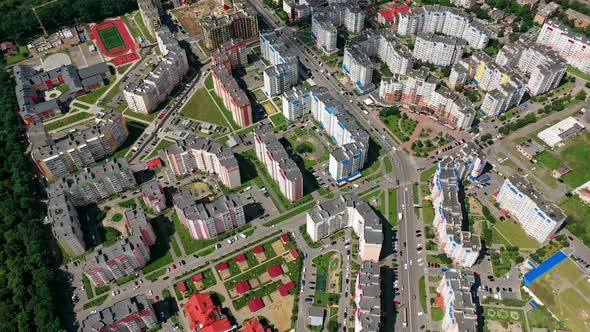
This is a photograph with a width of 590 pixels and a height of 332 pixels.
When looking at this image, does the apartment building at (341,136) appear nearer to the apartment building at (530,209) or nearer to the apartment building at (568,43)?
the apartment building at (530,209)

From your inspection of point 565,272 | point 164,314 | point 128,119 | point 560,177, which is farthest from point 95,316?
point 560,177

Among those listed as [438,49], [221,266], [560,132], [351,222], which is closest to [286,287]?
[221,266]

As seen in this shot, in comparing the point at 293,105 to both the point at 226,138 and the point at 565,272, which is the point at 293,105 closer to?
the point at 226,138

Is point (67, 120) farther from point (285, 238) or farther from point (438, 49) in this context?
point (438, 49)

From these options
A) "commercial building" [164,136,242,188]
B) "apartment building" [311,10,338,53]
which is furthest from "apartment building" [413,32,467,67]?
"commercial building" [164,136,242,188]

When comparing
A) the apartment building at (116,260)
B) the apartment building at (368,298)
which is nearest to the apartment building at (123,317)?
the apartment building at (116,260)

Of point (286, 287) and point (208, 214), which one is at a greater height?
point (208, 214)
